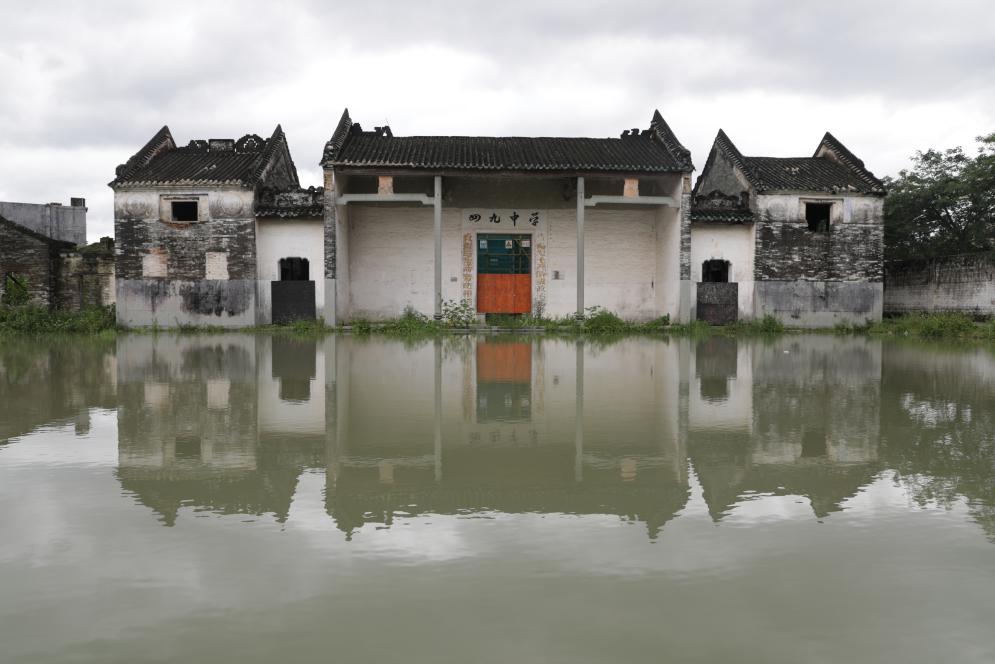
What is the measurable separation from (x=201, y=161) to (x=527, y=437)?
20.2m

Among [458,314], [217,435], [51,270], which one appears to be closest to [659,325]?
[458,314]

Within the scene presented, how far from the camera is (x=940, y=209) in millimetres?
24297

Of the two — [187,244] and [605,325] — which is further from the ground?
[187,244]

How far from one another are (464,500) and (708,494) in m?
1.11

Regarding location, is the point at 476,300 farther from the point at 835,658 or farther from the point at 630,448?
the point at 835,658

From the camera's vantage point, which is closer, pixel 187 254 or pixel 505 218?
pixel 187 254

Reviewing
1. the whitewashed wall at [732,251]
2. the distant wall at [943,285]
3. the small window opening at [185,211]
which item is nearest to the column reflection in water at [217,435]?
the small window opening at [185,211]

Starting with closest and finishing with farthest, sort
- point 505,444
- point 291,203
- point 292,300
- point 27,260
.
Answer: point 505,444 < point 292,300 < point 291,203 < point 27,260

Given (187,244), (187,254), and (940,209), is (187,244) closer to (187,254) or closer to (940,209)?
(187,254)

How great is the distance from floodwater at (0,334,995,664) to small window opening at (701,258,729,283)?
15754mm

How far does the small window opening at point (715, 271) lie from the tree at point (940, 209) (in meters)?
7.61

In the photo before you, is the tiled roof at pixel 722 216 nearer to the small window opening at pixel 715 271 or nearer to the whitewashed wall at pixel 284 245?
the small window opening at pixel 715 271

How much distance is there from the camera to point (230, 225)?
66.3 ft

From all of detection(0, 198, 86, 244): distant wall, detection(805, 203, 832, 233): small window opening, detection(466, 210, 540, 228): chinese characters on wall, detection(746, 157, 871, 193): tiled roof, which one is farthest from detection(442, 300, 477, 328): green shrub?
detection(0, 198, 86, 244): distant wall
